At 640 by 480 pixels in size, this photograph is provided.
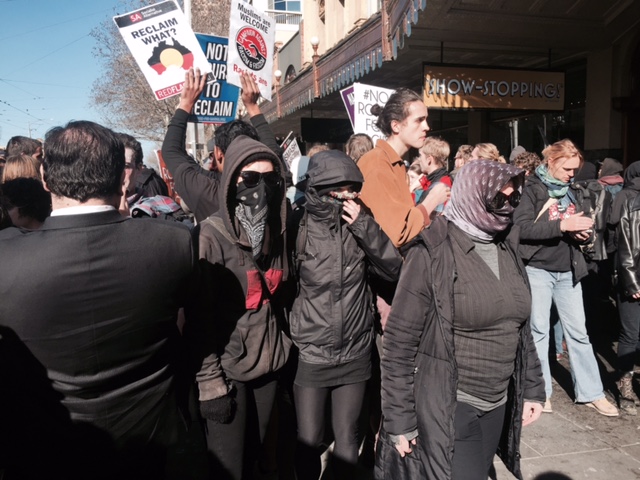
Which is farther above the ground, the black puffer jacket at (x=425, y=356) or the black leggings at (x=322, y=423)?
the black puffer jacket at (x=425, y=356)

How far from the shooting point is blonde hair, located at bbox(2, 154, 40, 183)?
3596mm

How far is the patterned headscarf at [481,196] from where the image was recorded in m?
2.35

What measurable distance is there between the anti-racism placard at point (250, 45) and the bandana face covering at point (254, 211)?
2.43 m

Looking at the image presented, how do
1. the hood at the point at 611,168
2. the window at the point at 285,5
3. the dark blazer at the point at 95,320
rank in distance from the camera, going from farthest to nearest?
1. the window at the point at 285,5
2. the hood at the point at 611,168
3. the dark blazer at the point at 95,320

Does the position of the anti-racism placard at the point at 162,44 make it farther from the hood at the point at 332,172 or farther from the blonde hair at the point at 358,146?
the hood at the point at 332,172

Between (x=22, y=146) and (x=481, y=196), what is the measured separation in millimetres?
3893

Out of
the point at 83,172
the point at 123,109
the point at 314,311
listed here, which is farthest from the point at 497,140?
the point at 123,109

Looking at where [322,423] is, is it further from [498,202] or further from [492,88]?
[492,88]

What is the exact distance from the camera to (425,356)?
7.73 feet

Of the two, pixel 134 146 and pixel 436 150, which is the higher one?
pixel 134 146

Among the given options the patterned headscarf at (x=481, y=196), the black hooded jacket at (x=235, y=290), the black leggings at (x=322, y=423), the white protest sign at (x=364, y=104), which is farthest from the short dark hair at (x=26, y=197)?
the white protest sign at (x=364, y=104)

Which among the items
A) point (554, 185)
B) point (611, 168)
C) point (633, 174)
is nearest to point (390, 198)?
point (554, 185)

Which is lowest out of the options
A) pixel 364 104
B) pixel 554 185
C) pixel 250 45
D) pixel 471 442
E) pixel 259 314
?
pixel 471 442

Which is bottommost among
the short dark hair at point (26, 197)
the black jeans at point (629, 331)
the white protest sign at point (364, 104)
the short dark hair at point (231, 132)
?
the black jeans at point (629, 331)
